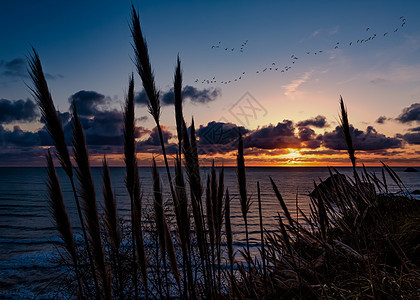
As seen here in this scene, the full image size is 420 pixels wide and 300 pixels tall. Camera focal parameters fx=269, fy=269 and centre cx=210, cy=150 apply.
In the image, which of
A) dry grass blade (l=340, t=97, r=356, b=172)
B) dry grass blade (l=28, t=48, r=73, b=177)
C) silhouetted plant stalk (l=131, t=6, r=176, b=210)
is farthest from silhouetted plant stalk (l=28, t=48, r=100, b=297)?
dry grass blade (l=340, t=97, r=356, b=172)

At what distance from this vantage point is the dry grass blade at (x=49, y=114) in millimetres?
1549

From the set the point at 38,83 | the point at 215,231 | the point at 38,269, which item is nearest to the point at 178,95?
the point at 38,83

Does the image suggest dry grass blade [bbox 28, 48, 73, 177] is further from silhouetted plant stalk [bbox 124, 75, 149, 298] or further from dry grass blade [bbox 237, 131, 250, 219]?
dry grass blade [bbox 237, 131, 250, 219]

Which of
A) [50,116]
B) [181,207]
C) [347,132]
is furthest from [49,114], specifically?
[347,132]

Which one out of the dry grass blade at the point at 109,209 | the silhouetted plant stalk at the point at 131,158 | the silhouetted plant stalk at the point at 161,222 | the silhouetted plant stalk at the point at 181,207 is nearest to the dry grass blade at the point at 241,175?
the silhouetted plant stalk at the point at 181,207

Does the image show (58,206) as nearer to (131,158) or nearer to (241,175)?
(131,158)

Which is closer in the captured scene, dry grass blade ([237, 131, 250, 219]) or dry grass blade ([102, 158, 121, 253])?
dry grass blade ([102, 158, 121, 253])

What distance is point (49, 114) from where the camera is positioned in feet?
5.37

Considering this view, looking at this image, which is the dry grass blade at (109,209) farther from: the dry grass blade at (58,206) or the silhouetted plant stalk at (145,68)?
the silhouetted plant stalk at (145,68)

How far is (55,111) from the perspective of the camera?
1655 mm

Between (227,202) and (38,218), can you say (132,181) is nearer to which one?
(227,202)

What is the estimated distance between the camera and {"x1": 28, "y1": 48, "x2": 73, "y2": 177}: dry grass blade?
1.55 meters

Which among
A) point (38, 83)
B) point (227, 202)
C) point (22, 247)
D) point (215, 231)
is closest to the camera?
point (38, 83)

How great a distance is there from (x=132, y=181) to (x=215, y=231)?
1.19m
